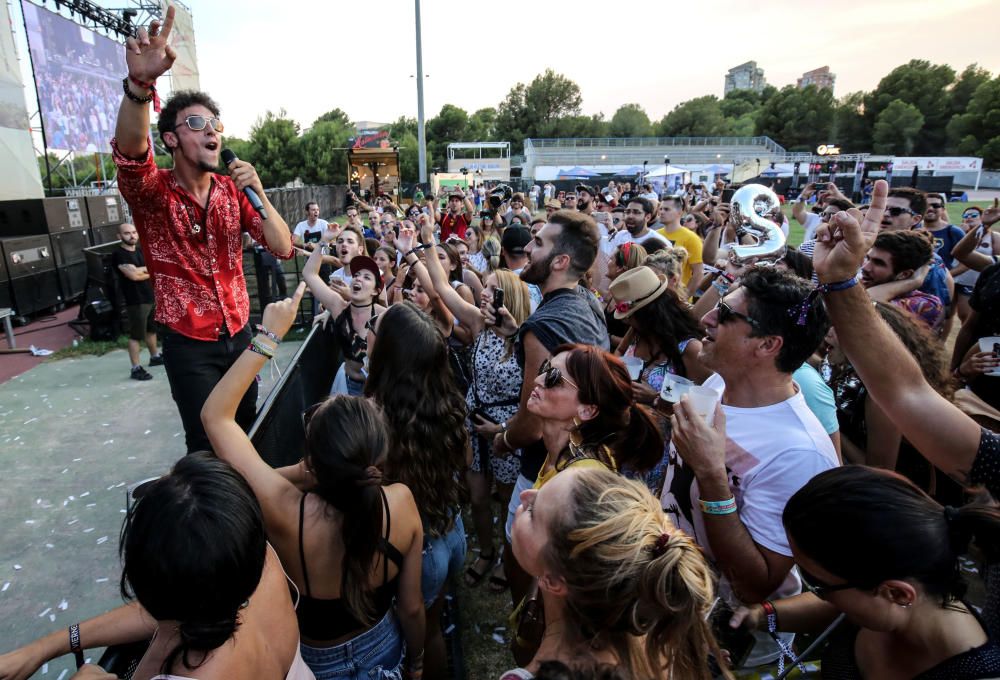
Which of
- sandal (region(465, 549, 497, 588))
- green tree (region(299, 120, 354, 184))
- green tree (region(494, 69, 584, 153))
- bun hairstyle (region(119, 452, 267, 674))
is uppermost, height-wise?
green tree (region(494, 69, 584, 153))

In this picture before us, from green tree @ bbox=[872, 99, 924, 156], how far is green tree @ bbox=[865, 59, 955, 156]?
1787 mm

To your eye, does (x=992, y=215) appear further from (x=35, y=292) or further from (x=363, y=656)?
(x=35, y=292)

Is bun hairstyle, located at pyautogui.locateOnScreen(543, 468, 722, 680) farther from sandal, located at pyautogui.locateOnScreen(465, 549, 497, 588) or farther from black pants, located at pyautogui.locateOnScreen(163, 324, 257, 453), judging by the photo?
sandal, located at pyautogui.locateOnScreen(465, 549, 497, 588)

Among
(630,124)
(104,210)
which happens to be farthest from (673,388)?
(630,124)

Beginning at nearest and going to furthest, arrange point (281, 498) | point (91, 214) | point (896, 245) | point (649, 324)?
point (281, 498), point (649, 324), point (896, 245), point (91, 214)

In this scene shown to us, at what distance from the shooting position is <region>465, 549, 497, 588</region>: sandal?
363 cm

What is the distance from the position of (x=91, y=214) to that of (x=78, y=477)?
11.1m

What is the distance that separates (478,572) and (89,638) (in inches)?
97.0

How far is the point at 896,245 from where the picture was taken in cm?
373

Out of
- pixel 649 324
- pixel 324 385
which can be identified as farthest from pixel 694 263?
pixel 324 385

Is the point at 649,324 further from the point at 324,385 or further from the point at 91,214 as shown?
the point at 91,214

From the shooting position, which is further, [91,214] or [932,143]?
[932,143]

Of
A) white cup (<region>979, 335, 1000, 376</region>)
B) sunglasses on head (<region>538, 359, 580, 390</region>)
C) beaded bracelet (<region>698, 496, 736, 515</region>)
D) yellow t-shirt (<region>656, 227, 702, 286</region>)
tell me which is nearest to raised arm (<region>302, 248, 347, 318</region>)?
sunglasses on head (<region>538, 359, 580, 390</region>)

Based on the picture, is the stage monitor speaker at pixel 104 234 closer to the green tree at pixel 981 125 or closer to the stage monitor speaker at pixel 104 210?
the stage monitor speaker at pixel 104 210
